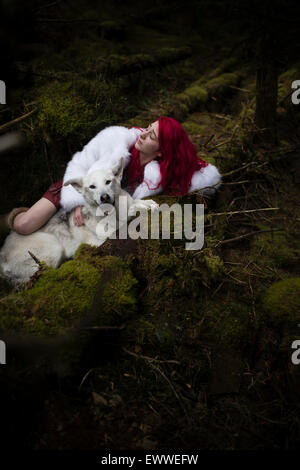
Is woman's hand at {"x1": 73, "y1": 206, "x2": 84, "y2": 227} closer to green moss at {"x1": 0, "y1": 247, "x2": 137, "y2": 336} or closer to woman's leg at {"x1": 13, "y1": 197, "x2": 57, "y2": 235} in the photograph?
→ woman's leg at {"x1": 13, "y1": 197, "x2": 57, "y2": 235}

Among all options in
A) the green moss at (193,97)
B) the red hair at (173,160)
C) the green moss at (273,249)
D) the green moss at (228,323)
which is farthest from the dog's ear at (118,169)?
the green moss at (193,97)

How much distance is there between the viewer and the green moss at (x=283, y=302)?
3.35 metres

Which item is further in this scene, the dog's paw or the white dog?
the dog's paw

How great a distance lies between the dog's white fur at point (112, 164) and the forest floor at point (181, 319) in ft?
1.58

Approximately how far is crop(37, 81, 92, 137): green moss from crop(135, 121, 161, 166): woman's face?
1.57 metres

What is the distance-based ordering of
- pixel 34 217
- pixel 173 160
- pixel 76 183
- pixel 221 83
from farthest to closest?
pixel 221 83 → pixel 173 160 → pixel 34 217 → pixel 76 183

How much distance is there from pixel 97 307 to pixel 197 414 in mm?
1361

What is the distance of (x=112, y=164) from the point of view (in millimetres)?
4305

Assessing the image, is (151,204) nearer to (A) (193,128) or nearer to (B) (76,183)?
(B) (76,183)

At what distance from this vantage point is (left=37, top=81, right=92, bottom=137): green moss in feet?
17.3

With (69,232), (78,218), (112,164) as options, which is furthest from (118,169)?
(69,232)

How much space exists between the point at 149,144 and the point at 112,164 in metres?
0.60

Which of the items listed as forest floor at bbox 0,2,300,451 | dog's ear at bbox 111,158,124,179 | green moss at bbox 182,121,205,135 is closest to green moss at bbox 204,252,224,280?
forest floor at bbox 0,2,300,451

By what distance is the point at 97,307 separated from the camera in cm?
310
